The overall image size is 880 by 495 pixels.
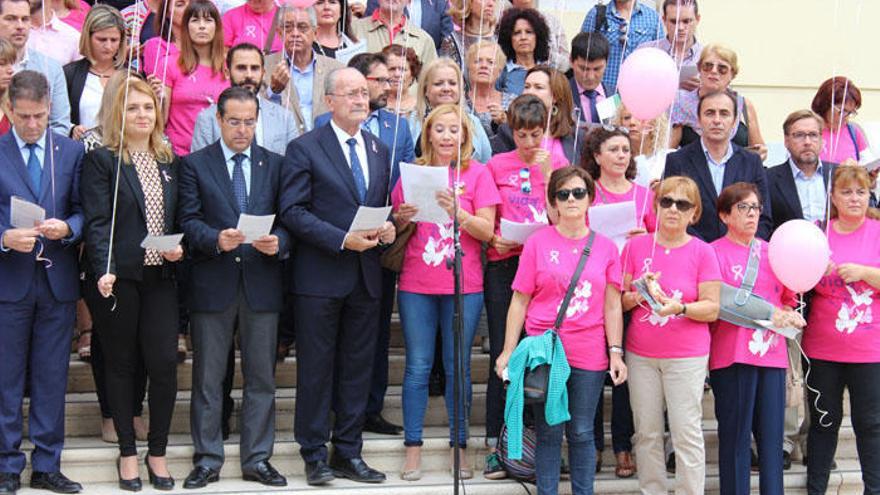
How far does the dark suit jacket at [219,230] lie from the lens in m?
7.43

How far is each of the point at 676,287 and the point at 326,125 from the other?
2.01 m

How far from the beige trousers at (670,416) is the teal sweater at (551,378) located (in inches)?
16.5

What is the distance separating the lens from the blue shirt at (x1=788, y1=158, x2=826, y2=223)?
27.0 ft

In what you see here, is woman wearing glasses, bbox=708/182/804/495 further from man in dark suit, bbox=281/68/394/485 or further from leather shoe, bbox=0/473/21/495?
leather shoe, bbox=0/473/21/495

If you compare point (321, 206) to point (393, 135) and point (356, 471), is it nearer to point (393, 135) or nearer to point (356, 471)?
point (393, 135)

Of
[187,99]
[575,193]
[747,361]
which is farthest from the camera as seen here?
[187,99]

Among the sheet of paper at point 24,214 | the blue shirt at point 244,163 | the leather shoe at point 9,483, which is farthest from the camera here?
the blue shirt at point 244,163

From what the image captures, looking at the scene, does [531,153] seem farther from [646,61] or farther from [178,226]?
[178,226]

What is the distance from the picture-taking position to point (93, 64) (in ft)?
27.3

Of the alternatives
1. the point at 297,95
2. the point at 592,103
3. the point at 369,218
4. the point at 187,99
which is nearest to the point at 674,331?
the point at 369,218

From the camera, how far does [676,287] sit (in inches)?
289

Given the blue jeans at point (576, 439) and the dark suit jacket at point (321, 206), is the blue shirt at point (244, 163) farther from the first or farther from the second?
the blue jeans at point (576, 439)

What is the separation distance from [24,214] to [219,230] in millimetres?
972

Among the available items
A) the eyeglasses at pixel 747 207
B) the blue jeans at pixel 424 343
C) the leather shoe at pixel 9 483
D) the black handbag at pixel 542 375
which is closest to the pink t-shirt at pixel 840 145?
the eyeglasses at pixel 747 207
